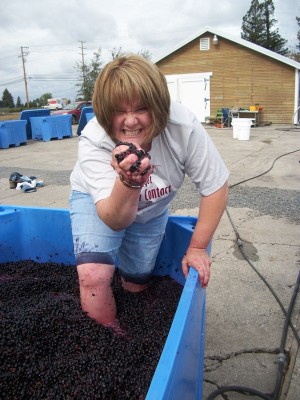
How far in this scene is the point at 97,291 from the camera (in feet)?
5.07

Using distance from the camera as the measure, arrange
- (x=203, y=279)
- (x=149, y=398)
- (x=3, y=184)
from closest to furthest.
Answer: (x=149, y=398), (x=203, y=279), (x=3, y=184)

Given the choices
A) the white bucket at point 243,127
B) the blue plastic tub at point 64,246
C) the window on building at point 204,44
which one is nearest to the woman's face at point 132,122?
the blue plastic tub at point 64,246

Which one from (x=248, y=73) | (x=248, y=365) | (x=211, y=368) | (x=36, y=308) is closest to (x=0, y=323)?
(x=36, y=308)

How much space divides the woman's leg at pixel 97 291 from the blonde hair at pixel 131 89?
0.57 m

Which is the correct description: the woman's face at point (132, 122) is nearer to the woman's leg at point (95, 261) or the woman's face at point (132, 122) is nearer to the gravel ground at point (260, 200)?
the woman's leg at point (95, 261)

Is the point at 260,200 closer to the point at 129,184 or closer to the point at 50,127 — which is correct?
the point at 129,184

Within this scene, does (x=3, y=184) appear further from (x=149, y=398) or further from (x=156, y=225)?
(x=149, y=398)

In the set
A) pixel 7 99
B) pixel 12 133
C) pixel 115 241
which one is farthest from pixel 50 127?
pixel 7 99

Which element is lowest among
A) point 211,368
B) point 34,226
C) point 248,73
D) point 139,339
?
point 211,368

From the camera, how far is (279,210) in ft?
12.4

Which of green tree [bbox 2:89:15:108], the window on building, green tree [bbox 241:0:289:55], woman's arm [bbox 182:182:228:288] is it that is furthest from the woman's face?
green tree [bbox 2:89:15:108]

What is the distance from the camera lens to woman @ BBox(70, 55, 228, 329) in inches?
49.3

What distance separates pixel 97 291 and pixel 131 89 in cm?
81

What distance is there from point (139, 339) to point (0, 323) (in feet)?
1.80
